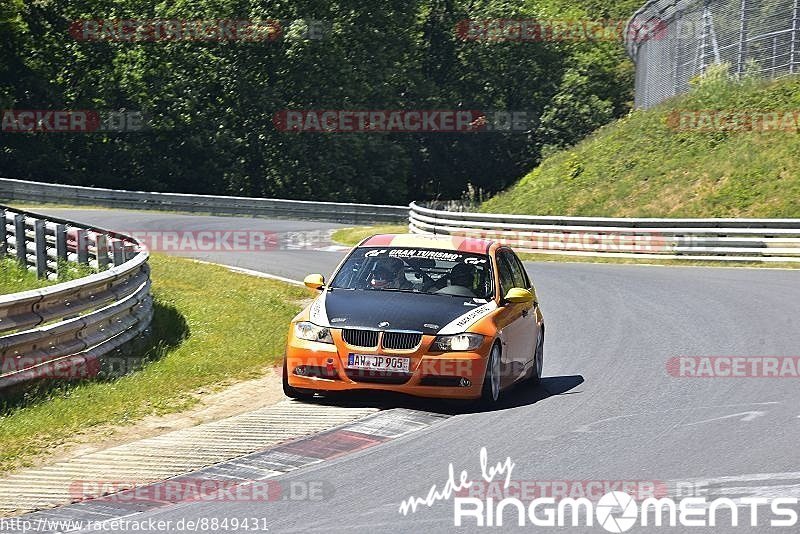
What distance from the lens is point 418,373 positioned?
35.2 feet

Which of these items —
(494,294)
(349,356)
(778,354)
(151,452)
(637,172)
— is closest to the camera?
(151,452)

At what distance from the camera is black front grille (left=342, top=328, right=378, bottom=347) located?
10820mm

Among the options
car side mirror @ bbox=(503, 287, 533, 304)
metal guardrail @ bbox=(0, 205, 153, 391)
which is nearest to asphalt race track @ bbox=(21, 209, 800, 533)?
car side mirror @ bbox=(503, 287, 533, 304)

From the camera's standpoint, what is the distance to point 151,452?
907cm

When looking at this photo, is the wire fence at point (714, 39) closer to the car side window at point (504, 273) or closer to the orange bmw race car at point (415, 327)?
the car side window at point (504, 273)

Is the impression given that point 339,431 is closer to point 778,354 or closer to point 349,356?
point 349,356

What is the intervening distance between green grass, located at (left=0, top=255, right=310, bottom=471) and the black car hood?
1616 millimetres

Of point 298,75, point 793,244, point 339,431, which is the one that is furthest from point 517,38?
point 339,431

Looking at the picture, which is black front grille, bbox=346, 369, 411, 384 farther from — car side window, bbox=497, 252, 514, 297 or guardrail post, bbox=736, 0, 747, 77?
guardrail post, bbox=736, 0, 747, 77

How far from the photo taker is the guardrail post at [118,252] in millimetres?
18312

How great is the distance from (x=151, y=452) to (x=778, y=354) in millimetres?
7925

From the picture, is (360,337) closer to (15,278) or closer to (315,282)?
(315,282)

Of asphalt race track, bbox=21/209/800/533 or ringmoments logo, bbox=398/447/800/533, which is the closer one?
ringmoments logo, bbox=398/447/800/533

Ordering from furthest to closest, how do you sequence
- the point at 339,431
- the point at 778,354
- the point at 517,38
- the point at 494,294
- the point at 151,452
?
the point at 517,38 → the point at 778,354 → the point at 494,294 → the point at 339,431 → the point at 151,452
